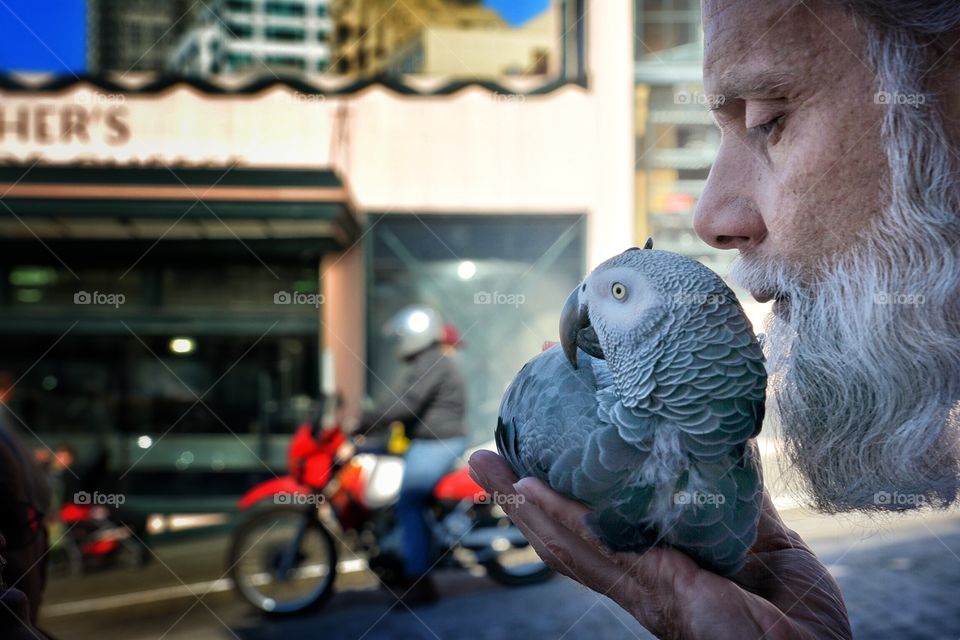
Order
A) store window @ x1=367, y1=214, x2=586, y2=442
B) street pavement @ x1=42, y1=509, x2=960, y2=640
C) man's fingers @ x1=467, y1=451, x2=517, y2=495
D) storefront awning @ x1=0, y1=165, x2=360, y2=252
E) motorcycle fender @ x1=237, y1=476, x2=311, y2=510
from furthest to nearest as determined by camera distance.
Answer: store window @ x1=367, y1=214, x2=586, y2=442, storefront awning @ x1=0, y1=165, x2=360, y2=252, motorcycle fender @ x1=237, y1=476, x2=311, y2=510, street pavement @ x1=42, y1=509, x2=960, y2=640, man's fingers @ x1=467, y1=451, x2=517, y2=495

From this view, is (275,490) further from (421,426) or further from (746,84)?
(746,84)

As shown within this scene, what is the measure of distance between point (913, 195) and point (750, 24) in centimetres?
25

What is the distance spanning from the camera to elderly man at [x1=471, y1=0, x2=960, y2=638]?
0.87 meters

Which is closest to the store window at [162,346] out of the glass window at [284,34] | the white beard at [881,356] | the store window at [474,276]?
the store window at [474,276]

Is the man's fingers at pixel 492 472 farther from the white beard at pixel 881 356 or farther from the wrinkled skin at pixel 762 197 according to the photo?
the white beard at pixel 881 356

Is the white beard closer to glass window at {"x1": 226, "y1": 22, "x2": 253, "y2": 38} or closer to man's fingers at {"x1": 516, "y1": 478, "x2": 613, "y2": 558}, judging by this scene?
man's fingers at {"x1": 516, "y1": 478, "x2": 613, "y2": 558}

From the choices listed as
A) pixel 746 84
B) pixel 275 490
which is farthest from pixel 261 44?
pixel 746 84

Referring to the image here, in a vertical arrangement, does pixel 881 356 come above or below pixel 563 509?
above

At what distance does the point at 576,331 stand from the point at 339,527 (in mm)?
3296

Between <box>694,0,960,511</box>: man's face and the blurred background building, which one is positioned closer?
<box>694,0,960,511</box>: man's face

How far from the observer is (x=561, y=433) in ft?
2.85

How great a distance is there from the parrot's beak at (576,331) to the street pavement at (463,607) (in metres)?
2.54

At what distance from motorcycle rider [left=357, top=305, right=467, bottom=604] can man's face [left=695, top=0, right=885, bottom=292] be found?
2854 millimetres

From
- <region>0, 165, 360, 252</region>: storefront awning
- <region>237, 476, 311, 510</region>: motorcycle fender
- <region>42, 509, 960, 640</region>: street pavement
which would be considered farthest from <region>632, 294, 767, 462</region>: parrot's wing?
<region>0, 165, 360, 252</region>: storefront awning
